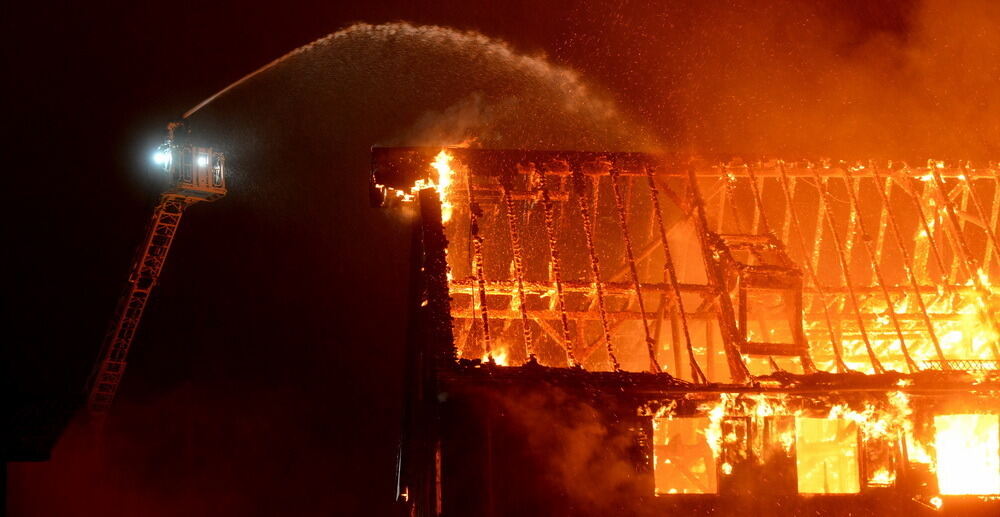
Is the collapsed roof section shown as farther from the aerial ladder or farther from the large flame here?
the aerial ladder

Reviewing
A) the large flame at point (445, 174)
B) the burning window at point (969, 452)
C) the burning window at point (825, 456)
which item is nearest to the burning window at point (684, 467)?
the burning window at point (825, 456)

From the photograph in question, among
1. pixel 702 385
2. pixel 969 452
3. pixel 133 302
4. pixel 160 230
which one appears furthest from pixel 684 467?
pixel 160 230

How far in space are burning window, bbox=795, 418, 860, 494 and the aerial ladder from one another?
798 inches

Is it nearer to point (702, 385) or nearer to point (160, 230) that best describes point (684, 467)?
point (702, 385)

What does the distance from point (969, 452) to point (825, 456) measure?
3.37 metres

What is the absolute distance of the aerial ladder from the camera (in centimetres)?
2302

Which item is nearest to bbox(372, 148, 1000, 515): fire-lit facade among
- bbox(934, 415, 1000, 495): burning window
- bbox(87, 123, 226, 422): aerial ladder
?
bbox(934, 415, 1000, 495): burning window

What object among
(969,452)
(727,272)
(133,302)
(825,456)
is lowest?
(825,456)

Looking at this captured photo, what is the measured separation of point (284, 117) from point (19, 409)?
45.0 feet

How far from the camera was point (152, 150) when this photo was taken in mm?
25281

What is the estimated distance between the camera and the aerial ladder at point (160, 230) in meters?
23.0

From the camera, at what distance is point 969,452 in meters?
10.5

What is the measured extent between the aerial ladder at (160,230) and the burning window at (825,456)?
20.3 metres

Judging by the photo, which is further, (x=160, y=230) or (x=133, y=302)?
(x=160, y=230)
